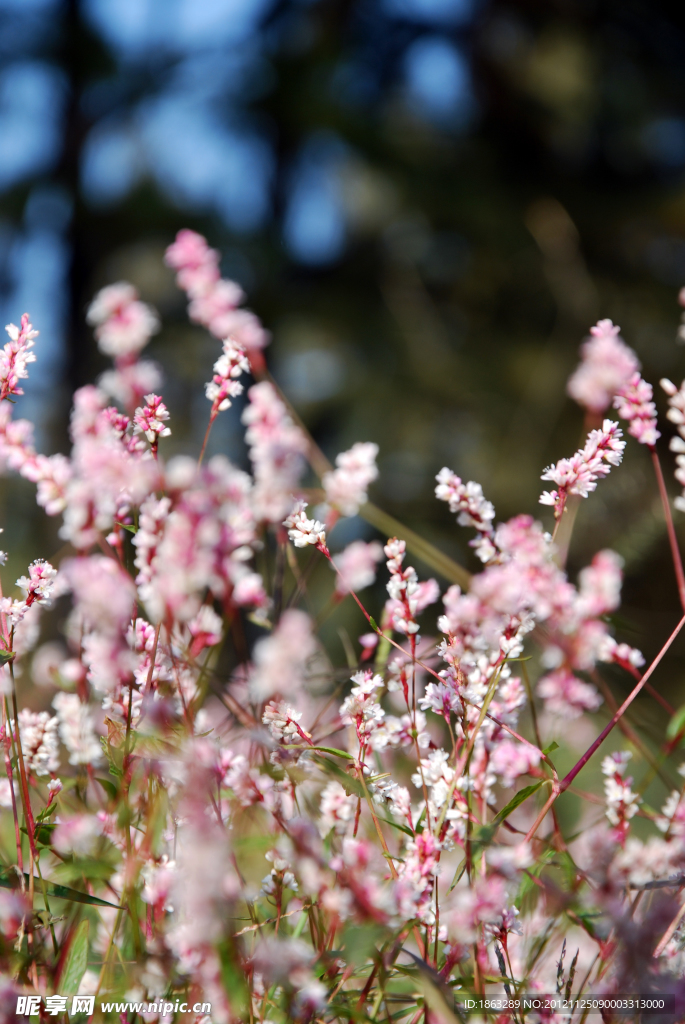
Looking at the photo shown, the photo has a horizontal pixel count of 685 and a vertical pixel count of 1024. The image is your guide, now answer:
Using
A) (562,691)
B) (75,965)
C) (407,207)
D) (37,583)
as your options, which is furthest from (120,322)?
(407,207)

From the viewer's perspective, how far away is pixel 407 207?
3432 millimetres

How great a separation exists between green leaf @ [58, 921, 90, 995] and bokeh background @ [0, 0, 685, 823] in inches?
95.9

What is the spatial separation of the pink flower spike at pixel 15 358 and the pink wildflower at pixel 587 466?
0.39 meters

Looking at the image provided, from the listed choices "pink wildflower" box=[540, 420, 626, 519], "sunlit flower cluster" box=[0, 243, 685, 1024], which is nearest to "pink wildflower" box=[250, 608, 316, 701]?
"sunlit flower cluster" box=[0, 243, 685, 1024]

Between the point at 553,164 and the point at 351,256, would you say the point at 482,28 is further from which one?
the point at 351,256

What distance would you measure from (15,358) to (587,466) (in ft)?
1.40

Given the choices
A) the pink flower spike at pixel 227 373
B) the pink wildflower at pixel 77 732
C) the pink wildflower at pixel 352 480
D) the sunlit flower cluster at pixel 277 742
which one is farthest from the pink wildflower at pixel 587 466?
the pink wildflower at pixel 77 732

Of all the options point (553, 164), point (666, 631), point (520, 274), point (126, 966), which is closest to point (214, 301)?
point (126, 966)

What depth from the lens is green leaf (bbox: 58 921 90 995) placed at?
18.8 inches

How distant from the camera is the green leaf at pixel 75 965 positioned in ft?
1.57

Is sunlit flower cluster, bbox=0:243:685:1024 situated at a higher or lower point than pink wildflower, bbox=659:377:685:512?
lower

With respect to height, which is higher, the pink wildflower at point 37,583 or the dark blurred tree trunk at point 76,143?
the dark blurred tree trunk at point 76,143

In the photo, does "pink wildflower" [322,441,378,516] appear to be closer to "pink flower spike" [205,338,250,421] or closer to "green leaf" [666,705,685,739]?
"pink flower spike" [205,338,250,421]

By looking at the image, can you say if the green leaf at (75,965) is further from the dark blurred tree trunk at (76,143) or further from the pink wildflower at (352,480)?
the dark blurred tree trunk at (76,143)
